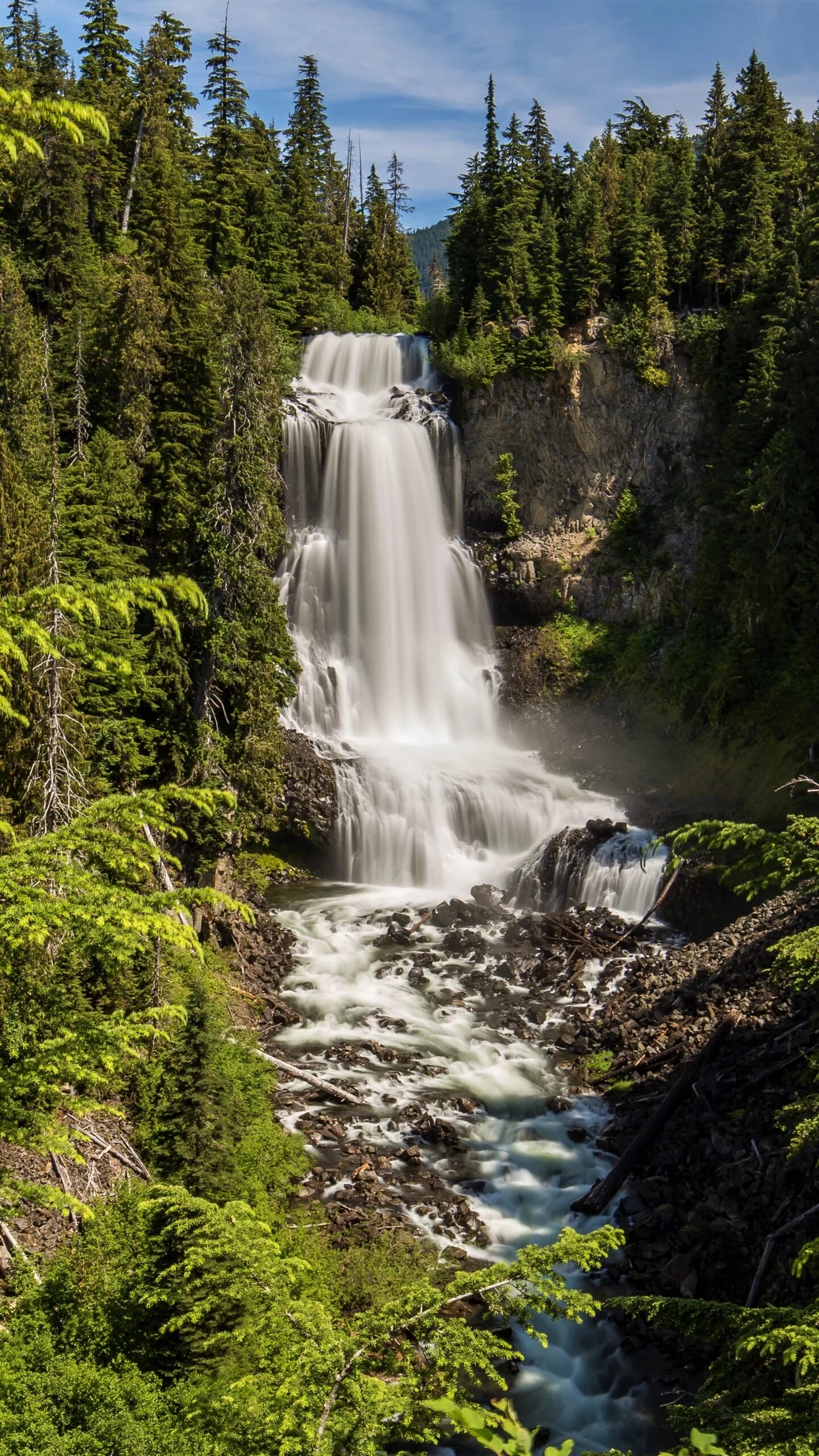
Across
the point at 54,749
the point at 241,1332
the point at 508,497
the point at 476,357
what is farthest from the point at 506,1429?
the point at 476,357

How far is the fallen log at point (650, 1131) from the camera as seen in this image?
516 inches

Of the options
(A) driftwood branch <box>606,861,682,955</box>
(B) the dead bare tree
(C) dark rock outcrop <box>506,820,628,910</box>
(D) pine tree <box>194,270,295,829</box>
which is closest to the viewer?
(B) the dead bare tree

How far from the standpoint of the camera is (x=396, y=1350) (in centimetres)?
590

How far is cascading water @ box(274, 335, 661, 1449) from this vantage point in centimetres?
1407

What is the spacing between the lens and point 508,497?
34281mm

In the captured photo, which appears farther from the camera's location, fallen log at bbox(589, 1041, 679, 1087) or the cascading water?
fallen log at bbox(589, 1041, 679, 1087)

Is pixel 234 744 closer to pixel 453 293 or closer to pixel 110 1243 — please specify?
pixel 110 1243

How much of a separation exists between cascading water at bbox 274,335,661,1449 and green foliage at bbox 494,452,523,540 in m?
1.62

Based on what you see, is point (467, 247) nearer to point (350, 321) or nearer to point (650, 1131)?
point (350, 321)

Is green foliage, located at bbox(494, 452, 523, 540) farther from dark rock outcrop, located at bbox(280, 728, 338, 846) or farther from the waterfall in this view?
dark rock outcrop, located at bbox(280, 728, 338, 846)

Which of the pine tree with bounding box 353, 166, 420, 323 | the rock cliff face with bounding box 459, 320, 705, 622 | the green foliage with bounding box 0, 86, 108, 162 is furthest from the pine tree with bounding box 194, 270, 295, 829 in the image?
the pine tree with bounding box 353, 166, 420, 323

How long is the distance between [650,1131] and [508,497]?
2485cm

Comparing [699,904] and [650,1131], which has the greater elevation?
[699,904]

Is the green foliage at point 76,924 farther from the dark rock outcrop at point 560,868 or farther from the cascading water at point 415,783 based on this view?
the dark rock outcrop at point 560,868
